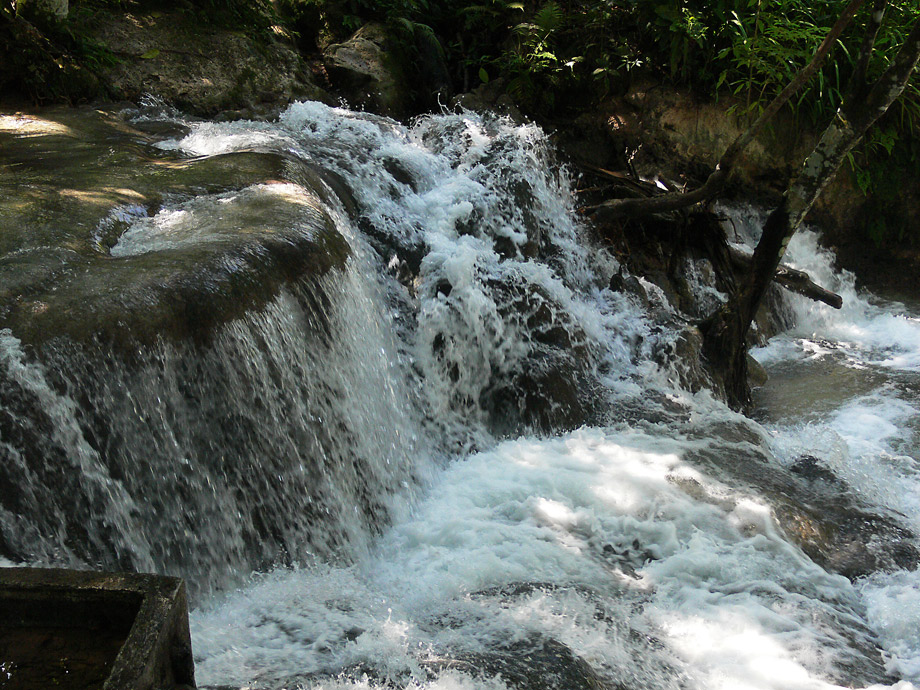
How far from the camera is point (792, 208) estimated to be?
20.9ft

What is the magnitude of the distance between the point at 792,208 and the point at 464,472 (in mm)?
3501

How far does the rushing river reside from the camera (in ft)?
10.9

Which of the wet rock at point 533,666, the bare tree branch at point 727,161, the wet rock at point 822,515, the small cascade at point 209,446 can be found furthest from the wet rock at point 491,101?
the wet rock at point 533,666

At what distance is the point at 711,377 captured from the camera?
676 centimetres

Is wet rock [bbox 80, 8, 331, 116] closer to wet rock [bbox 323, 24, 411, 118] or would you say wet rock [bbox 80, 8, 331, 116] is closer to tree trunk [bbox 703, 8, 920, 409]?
wet rock [bbox 323, 24, 411, 118]

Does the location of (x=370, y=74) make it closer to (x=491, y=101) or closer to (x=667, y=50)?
(x=491, y=101)

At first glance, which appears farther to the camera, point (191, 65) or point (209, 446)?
point (191, 65)

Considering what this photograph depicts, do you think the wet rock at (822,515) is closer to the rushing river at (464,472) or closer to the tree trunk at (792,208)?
the rushing river at (464,472)

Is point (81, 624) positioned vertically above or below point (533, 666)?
above

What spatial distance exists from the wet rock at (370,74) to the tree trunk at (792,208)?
454 centimetres

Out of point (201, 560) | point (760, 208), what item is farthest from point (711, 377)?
point (201, 560)

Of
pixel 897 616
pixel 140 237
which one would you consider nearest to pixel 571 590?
pixel 897 616

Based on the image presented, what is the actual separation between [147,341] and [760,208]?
7.96 m

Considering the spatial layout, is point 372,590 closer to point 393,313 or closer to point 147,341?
point 147,341
